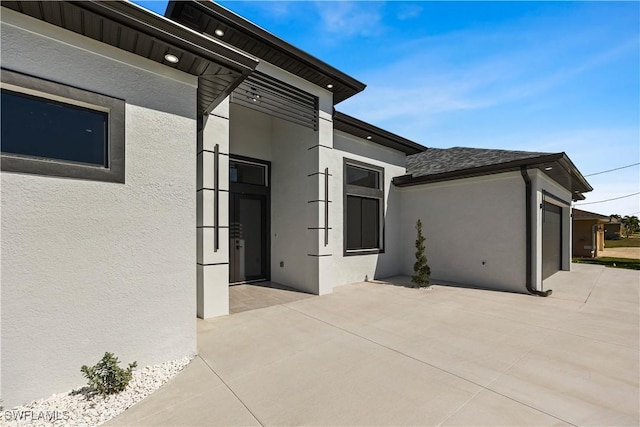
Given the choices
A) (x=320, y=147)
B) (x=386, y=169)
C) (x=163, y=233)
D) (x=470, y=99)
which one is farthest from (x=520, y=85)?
(x=163, y=233)

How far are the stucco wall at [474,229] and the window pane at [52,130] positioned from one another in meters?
8.98

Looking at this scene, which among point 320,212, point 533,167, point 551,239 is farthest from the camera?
point 551,239

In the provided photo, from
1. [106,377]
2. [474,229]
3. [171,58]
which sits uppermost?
[171,58]

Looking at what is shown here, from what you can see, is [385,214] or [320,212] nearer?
[320,212]

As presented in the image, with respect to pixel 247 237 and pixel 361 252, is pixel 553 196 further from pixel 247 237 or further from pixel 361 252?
pixel 247 237

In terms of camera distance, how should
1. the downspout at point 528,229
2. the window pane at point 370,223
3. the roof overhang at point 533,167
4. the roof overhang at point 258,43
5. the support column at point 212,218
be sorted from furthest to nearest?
the window pane at point 370,223 → the downspout at point 528,229 → the roof overhang at point 533,167 → the support column at point 212,218 → the roof overhang at point 258,43

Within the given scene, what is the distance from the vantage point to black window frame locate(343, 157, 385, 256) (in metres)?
8.38

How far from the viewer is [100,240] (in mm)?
2961

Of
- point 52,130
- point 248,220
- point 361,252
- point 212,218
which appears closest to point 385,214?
point 361,252

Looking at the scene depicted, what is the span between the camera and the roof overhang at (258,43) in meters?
4.76

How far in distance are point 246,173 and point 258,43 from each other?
364 centimetres

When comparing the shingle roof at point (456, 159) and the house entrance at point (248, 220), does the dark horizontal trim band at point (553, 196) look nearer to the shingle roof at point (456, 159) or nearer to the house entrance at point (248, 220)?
the shingle roof at point (456, 159)

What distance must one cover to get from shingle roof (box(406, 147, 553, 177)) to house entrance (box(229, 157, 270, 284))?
5542mm

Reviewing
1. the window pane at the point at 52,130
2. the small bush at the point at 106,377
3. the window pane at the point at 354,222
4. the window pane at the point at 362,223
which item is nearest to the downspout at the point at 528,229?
the window pane at the point at 362,223
